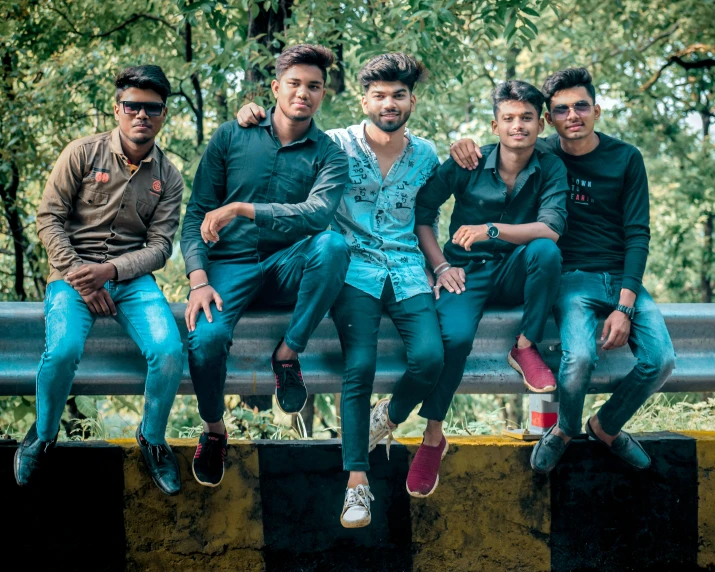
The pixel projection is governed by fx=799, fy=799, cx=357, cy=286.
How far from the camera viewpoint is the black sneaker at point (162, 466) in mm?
3062

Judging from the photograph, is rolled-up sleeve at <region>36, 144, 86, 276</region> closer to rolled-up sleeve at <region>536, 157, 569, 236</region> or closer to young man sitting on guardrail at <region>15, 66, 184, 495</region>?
young man sitting on guardrail at <region>15, 66, 184, 495</region>

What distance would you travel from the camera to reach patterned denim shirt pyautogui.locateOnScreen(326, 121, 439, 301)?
3.70 meters

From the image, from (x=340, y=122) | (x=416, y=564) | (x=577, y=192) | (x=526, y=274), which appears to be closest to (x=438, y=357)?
(x=526, y=274)

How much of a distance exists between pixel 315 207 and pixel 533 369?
1167 mm

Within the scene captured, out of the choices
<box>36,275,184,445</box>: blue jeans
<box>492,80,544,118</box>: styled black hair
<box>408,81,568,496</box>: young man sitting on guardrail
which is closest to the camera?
<box>36,275,184,445</box>: blue jeans

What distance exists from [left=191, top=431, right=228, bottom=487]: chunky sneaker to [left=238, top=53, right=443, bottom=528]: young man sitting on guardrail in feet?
1.60

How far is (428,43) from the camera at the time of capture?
5102mm

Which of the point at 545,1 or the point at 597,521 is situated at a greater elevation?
the point at 545,1

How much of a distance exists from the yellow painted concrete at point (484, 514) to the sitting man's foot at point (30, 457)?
1.46 m

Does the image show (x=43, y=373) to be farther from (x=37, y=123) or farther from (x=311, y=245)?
(x=37, y=123)

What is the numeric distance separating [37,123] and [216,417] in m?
4.27

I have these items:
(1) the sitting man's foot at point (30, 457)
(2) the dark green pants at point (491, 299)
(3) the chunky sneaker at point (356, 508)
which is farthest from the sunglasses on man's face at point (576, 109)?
(1) the sitting man's foot at point (30, 457)

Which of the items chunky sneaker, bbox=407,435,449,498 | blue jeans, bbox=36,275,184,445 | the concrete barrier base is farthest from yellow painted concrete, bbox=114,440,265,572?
chunky sneaker, bbox=407,435,449,498

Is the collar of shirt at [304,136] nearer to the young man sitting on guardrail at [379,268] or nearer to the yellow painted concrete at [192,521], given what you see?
the young man sitting on guardrail at [379,268]
